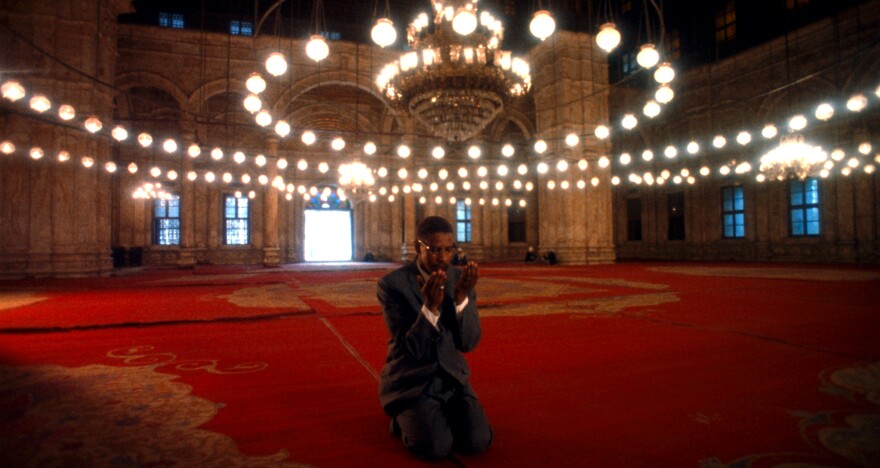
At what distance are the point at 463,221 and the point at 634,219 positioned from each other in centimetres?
733

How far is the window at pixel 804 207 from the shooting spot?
14727mm

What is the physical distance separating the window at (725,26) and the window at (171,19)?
19.3m

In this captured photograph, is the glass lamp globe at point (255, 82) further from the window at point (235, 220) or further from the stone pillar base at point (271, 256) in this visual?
the window at point (235, 220)

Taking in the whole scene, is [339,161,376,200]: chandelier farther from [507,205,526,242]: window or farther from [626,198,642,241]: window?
[626,198,642,241]: window

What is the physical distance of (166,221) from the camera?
664 inches

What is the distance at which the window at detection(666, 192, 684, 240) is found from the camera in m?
18.5

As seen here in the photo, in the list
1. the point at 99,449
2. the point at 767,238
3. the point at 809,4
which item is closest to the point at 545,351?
the point at 99,449

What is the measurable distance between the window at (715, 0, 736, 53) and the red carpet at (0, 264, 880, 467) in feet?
49.5

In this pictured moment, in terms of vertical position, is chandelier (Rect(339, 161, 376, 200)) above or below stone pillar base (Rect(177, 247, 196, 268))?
above

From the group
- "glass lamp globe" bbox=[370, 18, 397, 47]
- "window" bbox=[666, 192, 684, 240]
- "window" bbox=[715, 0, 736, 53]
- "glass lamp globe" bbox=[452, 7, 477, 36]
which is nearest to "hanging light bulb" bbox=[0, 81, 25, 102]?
"glass lamp globe" bbox=[370, 18, 397, 47]

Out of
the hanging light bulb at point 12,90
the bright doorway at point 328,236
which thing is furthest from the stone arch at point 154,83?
the hanging light bulb at point 12,90

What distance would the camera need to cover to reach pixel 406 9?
17.4 meters

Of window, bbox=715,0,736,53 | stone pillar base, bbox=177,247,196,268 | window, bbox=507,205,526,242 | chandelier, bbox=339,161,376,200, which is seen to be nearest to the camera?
stone pillar base, bbox=177,247,196,268

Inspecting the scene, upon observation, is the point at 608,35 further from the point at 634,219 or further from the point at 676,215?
the point at 634,219
